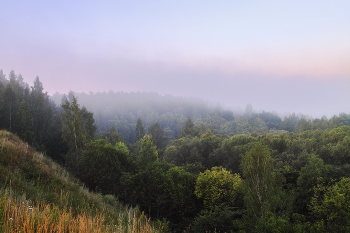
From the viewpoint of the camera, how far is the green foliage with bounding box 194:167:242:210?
25844mm

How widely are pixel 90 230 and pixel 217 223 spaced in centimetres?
2045

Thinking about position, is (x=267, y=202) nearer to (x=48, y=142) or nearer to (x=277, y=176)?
(x=277, y=176)

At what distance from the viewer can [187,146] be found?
56188 millimetres

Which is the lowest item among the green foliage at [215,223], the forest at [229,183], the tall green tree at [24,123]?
the green foliage at [215,223]

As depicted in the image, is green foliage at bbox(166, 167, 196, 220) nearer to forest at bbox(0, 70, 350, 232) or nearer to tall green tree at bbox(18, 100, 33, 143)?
forest at bbox(0, 70, 350, 232)

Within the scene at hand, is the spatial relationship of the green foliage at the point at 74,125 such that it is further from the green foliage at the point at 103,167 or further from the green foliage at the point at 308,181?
the green foliage at the point at 308,181

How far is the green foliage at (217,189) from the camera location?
25.8 meters

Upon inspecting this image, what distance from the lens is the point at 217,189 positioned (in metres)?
26.1

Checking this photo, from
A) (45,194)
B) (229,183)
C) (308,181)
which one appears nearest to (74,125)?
(229,183)

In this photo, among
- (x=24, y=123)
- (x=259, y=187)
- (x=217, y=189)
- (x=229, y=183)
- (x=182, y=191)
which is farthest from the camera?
(x=24, y=123)

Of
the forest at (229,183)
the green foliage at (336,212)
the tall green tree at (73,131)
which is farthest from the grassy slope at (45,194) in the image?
the tall green tree at (73,131)

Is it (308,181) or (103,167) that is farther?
(103,167)

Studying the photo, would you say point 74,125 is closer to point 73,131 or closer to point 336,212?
point 73,131

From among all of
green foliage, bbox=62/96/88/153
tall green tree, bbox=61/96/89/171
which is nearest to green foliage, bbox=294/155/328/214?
tall green tree, bbox=61/96/89/171
